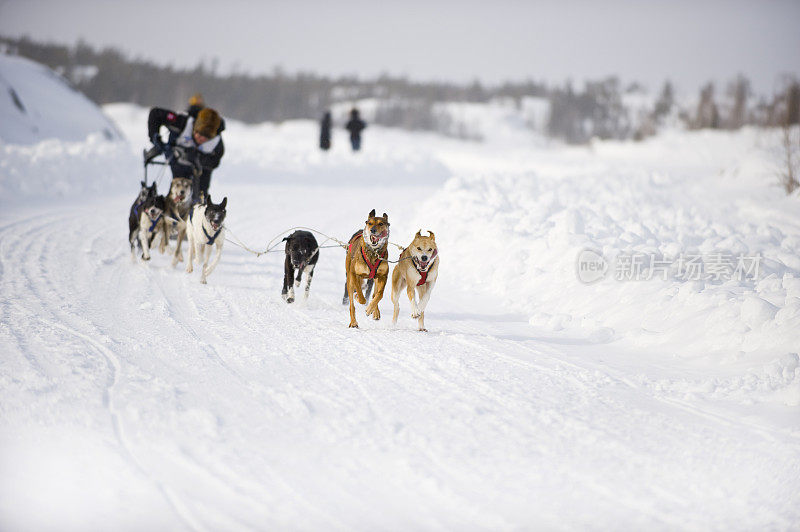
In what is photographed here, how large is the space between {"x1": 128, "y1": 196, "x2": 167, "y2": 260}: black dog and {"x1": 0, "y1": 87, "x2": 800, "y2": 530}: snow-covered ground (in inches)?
13.9

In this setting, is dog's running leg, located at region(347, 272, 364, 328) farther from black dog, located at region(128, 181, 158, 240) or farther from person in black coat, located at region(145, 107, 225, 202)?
person in black coat, located at region(145, 107, 225, 202)

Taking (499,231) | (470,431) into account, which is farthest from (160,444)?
(499,231)

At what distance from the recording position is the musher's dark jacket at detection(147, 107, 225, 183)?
8695mm

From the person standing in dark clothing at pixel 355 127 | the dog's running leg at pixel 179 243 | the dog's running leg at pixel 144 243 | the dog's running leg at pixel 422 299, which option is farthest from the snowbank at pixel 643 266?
the person standing in dark clothing at pixel 355 127

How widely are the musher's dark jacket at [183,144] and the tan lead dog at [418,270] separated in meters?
4.40

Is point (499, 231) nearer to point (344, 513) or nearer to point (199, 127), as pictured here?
point (199, 127)

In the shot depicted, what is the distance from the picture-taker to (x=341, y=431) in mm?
3539

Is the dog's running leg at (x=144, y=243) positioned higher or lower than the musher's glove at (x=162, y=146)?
lower

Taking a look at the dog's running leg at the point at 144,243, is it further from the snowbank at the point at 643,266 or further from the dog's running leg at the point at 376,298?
the snowbank at the point at 643,266

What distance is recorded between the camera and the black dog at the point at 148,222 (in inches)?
302

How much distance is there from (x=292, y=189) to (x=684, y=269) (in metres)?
12.9

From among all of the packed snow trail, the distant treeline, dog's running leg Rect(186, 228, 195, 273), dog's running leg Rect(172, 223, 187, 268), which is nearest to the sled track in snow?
the packed snow trail

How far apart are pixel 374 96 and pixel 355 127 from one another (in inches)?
2215

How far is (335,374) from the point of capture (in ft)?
14.7
